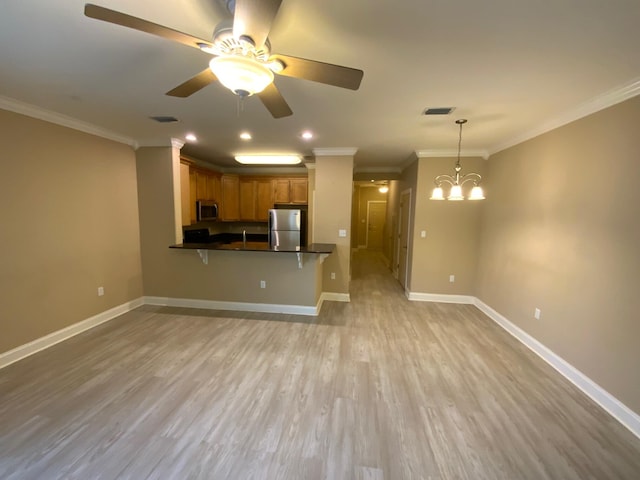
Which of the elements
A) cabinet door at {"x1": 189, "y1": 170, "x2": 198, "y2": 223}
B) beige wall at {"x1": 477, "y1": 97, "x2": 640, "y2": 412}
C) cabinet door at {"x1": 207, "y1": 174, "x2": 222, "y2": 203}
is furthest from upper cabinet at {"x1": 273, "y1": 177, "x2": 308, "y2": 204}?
beige wall at {"x1": 477, "y1": 97, "x2": 640, "y2": 412}

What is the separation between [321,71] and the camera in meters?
1.42

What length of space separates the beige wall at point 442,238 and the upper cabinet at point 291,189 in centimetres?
257

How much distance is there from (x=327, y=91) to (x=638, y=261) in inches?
110

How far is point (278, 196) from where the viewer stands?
614cm

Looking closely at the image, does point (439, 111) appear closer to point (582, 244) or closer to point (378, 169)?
point (582, 244)

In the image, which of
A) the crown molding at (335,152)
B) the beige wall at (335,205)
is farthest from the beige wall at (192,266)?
the crown molding at (335,152)

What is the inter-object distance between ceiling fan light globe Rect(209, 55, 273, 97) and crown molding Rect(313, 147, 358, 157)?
307 centimetres

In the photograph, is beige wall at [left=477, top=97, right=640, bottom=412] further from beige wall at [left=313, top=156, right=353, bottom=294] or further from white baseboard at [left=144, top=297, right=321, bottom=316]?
white baseboard at [left=144, top=297, right=321, bottom=316]

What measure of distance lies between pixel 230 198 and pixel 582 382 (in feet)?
20.8

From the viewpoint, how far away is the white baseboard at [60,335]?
8.85 feet

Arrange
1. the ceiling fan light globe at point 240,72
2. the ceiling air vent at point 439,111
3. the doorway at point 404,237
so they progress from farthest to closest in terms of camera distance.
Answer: the doorway at point 404,237
the ceiling air vent at point 439,111
the ceiling fan light globe at point 240,72

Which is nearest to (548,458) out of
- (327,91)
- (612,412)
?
(612,412)

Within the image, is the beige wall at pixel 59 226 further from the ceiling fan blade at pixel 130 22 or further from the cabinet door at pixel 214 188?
the ceiling fan blade at pixel 130 22

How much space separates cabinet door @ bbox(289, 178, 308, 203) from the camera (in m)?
6.10
